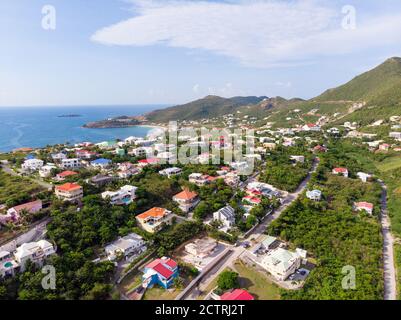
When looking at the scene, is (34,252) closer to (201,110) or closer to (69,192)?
(69,192)

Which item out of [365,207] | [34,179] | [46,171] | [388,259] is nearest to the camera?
[388,259]

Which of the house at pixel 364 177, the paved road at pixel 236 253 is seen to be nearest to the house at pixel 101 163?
the paved road at pixel 236 253

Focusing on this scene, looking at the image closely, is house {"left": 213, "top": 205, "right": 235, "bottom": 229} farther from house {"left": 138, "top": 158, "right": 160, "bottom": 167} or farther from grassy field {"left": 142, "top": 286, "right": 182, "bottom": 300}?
house {"left": 138, "top": 158, "right": 160, "bottom": 167}

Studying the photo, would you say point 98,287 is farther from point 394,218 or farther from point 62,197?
point 394,218

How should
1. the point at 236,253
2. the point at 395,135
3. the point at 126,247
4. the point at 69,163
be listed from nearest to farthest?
the point at 126,247, the point at 236,253, the point at 69,163, the point at 395,135

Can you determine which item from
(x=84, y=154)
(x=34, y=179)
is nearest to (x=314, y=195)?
(x=34, y=179)

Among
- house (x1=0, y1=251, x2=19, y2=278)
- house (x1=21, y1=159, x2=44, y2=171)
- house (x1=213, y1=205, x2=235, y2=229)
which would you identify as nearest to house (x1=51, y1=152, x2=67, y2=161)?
house (x1=21, y1=159, x2=44, y2=171)

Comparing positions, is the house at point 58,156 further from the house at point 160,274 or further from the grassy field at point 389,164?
the grassy field at point 389,164

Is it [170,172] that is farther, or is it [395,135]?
[395,135]
